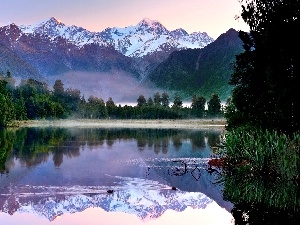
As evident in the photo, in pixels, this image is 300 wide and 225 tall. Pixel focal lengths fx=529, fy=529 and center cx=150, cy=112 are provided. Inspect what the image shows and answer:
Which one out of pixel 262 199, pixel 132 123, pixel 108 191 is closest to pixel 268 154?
pixel 262 199

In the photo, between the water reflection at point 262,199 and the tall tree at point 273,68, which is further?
the tall tree at point 273,68

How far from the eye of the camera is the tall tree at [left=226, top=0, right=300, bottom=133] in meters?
29.4

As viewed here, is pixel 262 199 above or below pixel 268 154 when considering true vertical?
below

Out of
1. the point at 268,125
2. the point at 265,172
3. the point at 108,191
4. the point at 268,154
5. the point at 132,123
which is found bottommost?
the point at 132,123

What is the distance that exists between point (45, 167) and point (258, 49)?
667 inches

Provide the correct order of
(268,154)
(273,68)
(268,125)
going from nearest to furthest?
1. (268,154)
2. (273,68)
3. (268,125)

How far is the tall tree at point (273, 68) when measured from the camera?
96.3 feet

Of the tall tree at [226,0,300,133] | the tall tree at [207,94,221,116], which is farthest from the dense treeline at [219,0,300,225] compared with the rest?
the tall tree at [207,94,221,116]

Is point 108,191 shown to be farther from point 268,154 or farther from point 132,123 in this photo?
point 132,123

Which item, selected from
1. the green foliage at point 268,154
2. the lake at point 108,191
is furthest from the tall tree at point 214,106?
the green foliage at point 268,154

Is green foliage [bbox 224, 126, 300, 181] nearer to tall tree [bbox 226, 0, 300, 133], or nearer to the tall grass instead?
the tall grass

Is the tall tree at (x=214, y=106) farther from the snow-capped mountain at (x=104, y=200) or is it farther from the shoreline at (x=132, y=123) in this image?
the snow-capped mountain at (x=104, y=200)

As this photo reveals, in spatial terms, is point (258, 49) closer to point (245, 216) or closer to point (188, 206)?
point (188, 206)

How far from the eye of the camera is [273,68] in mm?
30234
